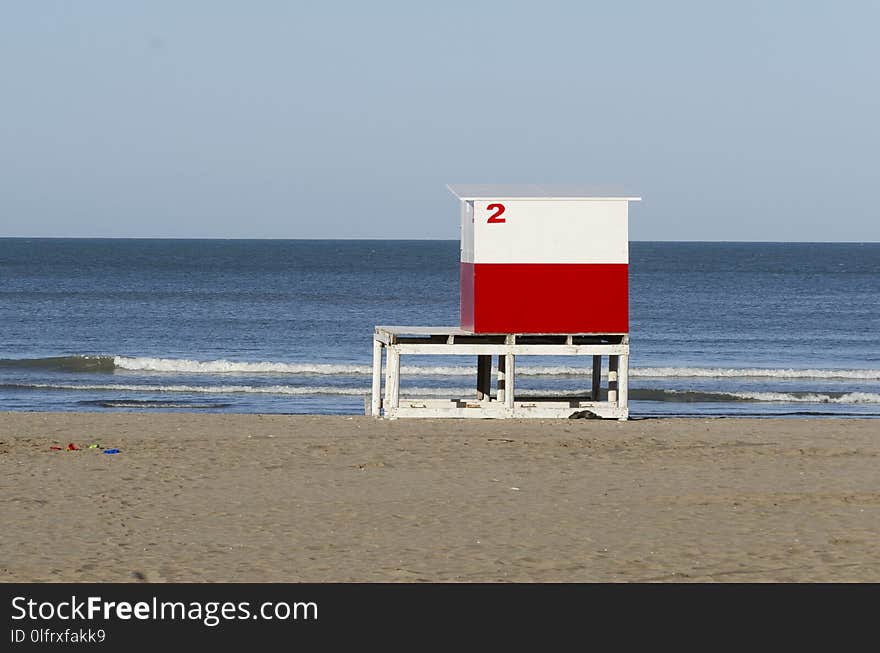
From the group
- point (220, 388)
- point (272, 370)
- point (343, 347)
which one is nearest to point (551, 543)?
A: point (220, 388)

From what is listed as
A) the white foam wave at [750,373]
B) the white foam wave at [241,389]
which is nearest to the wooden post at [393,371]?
the white foam wave at [241,389]

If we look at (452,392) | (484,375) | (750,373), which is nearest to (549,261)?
(484,375)

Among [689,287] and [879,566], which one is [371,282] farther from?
[879,566]

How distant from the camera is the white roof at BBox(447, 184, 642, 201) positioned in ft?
59.5

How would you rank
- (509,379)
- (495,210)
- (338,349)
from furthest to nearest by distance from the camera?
(338,349) → (509,379) → (495,210)

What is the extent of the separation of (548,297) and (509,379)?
1.26 m

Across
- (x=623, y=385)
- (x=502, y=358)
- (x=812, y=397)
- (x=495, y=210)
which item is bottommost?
(x=623, y=385)

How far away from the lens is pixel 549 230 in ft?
59.5

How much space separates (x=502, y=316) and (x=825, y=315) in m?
41.1

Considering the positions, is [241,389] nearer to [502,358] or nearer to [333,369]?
[333,369]

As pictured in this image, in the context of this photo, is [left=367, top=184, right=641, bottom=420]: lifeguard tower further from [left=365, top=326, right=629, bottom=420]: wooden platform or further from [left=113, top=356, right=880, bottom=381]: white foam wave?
[left=113, top=356, right=880, bottom=381]: white foam wave

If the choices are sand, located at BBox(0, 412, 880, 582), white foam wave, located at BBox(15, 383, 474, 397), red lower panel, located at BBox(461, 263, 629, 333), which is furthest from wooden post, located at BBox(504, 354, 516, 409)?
white foam wave, located at BBox(15, 383, 474, 397)

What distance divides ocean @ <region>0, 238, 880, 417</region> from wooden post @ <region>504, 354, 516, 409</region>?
17.2ft
